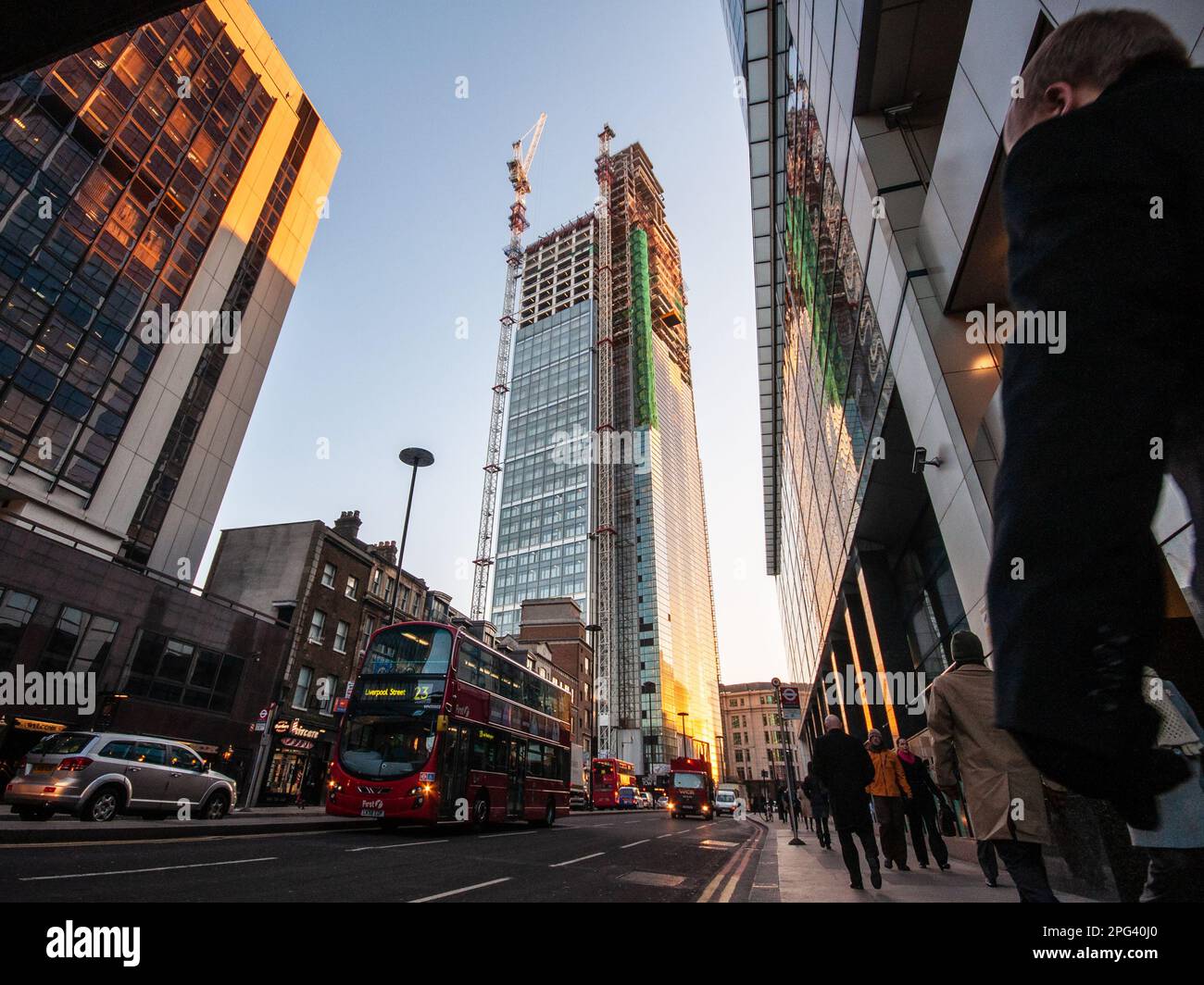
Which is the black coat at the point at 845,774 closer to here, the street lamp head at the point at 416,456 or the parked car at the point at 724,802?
the street lamp head at the point at 416,456

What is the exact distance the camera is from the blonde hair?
1005mm

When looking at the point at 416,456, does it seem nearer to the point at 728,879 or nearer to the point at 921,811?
the point at 728,879

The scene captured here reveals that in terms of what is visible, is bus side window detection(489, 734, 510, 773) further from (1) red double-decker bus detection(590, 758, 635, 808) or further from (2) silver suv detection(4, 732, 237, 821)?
(1) red double-decker bus detection(590, 758, 635, 808)

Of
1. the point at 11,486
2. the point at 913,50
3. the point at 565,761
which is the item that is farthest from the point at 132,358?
the point at 913,50

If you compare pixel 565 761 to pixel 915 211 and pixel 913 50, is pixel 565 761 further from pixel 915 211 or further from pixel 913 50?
pixel 913 50

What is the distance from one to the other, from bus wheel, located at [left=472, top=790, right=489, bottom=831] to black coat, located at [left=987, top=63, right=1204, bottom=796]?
15998 mm

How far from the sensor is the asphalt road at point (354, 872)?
5.25 m

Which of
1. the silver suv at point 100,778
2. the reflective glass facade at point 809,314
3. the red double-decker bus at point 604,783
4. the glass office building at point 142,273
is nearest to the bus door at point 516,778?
the silver suv at point 100,778

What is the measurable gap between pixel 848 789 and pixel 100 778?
40.9ft

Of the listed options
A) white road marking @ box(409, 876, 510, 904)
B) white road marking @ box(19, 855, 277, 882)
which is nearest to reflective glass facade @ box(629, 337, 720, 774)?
white road marking @ box(19, 855, 277, 882)

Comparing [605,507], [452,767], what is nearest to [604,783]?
[452,767]

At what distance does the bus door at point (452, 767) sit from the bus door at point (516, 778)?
9.12 feet

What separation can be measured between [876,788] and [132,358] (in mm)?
33675

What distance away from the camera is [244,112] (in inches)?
1457
